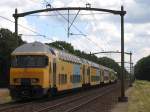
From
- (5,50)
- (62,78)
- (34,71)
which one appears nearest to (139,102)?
(62,78)

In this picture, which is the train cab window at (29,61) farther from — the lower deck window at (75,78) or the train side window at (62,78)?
the lower deck window at (75,78)

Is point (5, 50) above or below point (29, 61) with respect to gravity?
above

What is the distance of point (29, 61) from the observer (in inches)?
1286

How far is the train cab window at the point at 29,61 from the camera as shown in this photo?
32.3m

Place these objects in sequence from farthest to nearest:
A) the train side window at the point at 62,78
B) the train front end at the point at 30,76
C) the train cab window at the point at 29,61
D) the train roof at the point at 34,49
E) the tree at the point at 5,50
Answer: the tree at the point at 5,50 < the train side window at the point at 62,78 < the train roof at the point at 34,49 < the train cab window at the point at 29,61 < the train front end at the point at 30,76

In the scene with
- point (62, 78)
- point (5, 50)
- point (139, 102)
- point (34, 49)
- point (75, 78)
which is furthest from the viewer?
point (5, 50)

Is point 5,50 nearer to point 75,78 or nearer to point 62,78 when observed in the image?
point 75,78

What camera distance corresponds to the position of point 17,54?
108ft

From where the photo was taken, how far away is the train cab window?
106 ft

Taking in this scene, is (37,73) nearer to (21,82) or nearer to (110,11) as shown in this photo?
(21,82)

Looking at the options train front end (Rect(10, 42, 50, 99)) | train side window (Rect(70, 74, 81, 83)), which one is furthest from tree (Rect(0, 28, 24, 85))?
train front end (Rect(10, 42, 50, 99))

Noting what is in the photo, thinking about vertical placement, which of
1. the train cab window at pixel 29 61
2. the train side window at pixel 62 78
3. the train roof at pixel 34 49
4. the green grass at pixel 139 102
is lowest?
the green grass at pixel 139 102

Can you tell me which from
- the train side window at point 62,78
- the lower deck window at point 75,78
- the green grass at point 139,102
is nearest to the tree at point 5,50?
the lower deck window at point 75,78

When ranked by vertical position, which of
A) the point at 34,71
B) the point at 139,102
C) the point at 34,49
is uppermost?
the point at 34,49
